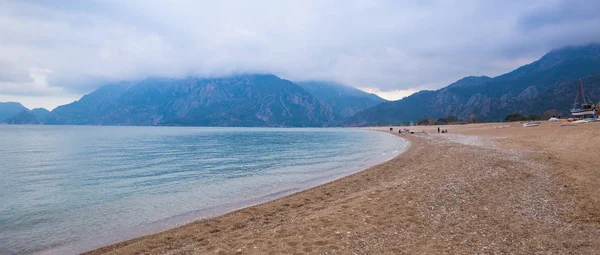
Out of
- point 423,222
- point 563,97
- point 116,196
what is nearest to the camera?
point 423,222

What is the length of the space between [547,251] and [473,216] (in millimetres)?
2904

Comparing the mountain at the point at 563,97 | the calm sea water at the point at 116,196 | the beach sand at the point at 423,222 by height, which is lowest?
the calm sea water at the point at 116,196

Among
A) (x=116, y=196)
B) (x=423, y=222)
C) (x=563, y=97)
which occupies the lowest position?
(x=116, y=196)

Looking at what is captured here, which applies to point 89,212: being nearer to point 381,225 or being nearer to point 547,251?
point 381,225

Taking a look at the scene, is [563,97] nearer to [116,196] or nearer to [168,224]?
[168,224]

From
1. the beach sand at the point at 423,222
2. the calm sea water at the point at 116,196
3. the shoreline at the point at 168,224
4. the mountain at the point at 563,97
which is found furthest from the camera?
the mountain at the point at 563,97

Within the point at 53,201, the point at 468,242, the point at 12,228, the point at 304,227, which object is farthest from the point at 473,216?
the point at 53,201

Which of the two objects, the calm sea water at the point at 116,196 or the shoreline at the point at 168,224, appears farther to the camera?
the calm sea water at the point at 116,196

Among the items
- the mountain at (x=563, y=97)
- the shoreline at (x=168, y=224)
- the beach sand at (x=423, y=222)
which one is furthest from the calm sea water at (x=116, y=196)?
the mountain at (x=563, y=97)

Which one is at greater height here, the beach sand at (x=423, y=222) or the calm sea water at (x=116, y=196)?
the beach sand at (x=423, y=222)

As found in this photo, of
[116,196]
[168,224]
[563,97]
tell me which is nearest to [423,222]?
[168,224]

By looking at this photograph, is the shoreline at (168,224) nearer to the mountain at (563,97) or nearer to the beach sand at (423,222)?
the beach sand at (423,222)

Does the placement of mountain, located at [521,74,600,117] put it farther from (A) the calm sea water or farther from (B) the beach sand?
(A) the calm sea water

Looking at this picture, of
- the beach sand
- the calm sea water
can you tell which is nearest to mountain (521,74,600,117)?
the beach sand
